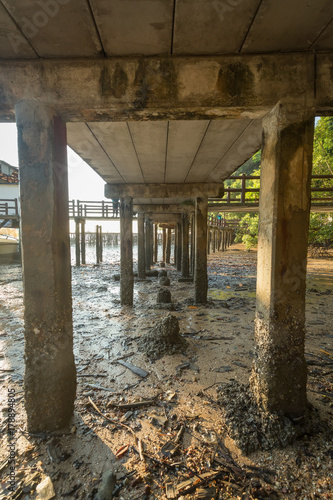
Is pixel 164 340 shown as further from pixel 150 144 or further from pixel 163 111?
pixel 163 111

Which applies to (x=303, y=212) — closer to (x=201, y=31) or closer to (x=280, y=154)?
(x=280, y=154)

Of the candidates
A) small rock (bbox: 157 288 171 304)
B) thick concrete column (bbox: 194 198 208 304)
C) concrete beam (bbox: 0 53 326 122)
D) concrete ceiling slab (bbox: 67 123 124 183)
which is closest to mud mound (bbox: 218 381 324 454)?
concrete beam (bbox: 0 53 326 122)

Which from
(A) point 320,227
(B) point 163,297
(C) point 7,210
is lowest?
(B) point 163,297

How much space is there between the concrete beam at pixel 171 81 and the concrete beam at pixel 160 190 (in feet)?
15.0

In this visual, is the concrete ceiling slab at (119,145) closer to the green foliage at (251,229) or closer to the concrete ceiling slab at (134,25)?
the concrete ceiling slab at (134,25)

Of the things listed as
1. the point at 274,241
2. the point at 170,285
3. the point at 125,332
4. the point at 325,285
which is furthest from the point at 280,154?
the point at 325,285

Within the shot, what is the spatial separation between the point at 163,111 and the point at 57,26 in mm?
982

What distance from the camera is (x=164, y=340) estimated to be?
15.0ft

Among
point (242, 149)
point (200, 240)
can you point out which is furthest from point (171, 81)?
point (200, 240)

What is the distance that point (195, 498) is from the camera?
1896 millimetres

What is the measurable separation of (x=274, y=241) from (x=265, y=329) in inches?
35.4

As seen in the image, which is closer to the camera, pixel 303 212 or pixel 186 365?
pixel 303 212

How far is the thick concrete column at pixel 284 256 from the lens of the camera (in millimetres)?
2240

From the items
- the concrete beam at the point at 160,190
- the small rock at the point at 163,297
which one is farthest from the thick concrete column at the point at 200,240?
the small rock at the point at 163,297
